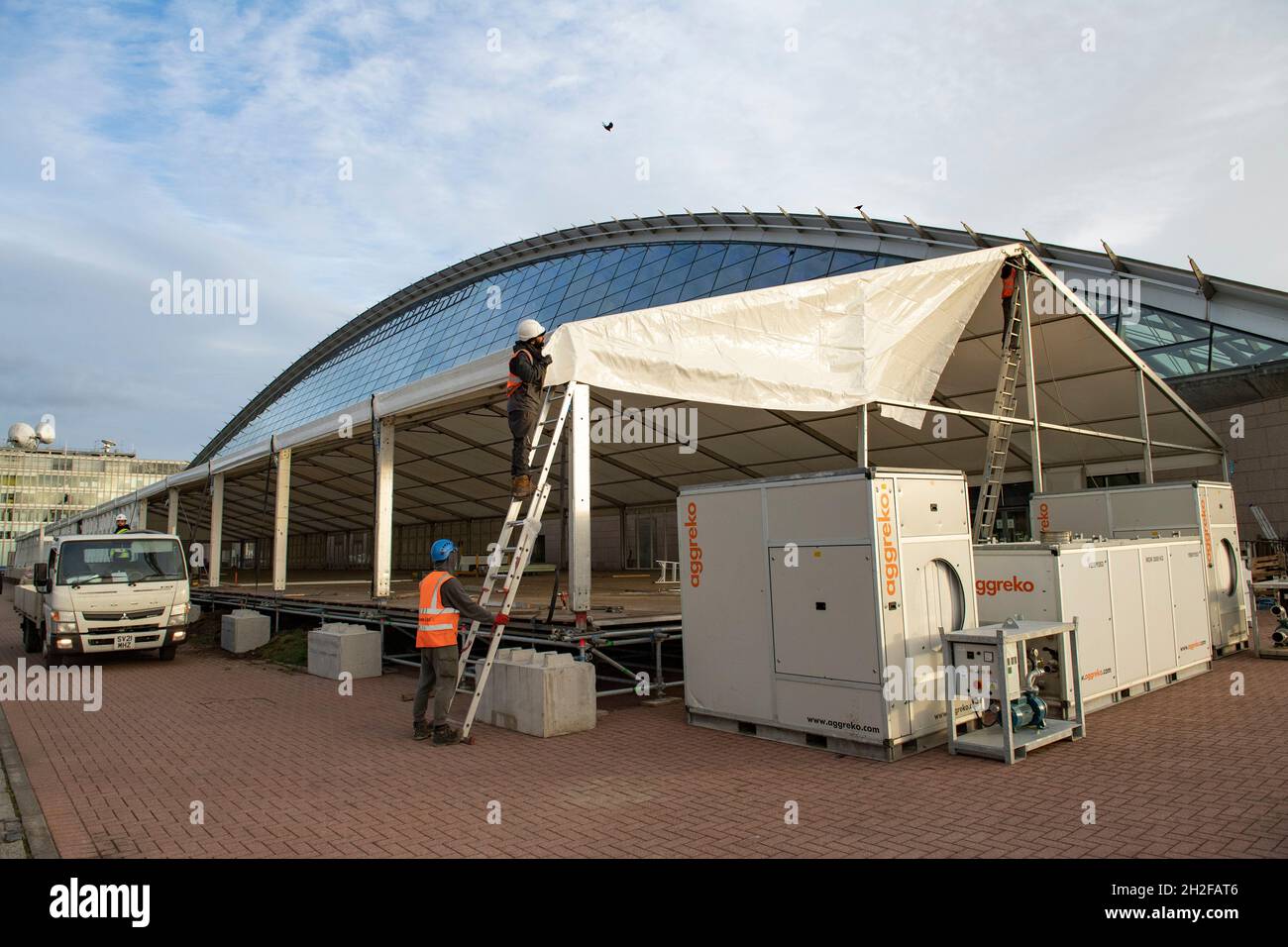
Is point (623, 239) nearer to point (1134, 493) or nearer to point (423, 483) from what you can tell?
point (423, 483)

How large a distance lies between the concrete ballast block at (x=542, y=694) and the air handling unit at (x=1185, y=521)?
764cm

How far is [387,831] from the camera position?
17.5ft

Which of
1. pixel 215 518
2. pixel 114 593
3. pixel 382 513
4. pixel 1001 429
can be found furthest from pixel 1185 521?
pixel 215 518

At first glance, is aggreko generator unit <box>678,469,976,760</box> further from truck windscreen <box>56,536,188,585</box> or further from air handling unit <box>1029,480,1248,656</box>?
truck windscreen <box>56,536,188,585</box>

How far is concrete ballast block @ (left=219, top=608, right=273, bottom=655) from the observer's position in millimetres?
16281

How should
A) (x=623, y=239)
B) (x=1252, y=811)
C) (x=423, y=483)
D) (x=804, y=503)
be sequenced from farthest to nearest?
(x=623, y=239) → (x=423, y=483) → (x=804, y=503) → (x=1252, y=811)

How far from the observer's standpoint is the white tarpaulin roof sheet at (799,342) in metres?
9.19

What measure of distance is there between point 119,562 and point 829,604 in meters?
13.4

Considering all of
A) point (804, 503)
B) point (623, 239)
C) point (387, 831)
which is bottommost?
point (387, 831)

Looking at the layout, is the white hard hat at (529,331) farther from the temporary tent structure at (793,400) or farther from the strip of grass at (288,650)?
the strip of grass at (288,650)

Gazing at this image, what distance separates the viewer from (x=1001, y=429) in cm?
1256

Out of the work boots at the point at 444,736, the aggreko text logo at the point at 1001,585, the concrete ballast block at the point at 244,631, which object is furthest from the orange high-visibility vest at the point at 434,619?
the concrete ballast block at the point at 244,631
